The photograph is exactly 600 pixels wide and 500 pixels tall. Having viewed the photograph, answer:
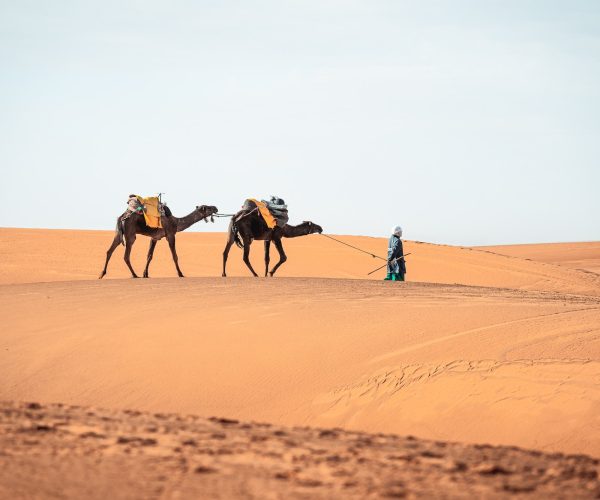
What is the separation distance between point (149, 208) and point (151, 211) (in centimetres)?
7

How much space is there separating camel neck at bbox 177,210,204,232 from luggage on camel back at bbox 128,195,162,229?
1.18m

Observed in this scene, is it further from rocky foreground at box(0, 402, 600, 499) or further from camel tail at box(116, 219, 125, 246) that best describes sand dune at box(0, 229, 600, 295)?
rocky foreground at box(0, 402, 600, 499)

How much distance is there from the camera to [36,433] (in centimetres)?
668

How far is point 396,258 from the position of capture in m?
19.1

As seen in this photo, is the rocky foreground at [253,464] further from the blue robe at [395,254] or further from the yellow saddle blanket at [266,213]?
the yellow saddle blanket at [266,213]

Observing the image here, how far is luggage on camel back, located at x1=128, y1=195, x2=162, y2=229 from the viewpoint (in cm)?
1970

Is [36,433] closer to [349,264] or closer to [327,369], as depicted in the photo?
[327,369]

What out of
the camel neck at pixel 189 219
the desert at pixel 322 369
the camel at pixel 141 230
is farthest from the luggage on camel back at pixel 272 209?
the desert at pixel 322 369

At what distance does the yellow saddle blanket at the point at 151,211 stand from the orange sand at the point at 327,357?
13.9ft

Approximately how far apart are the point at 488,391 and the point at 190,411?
9.38 ft

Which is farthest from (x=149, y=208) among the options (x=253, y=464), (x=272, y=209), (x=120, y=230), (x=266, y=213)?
(x=253, y=464)

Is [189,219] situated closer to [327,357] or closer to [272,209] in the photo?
[272,209]

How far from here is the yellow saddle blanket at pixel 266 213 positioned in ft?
66.2

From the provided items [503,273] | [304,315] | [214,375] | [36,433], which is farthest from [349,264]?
[36,433]
